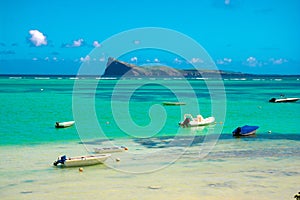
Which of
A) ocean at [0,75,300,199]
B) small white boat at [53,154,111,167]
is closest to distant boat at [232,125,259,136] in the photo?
ocean at [0,75,300,199]

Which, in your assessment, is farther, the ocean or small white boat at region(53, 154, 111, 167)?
small white boat at region(53, 154, 111, 167)

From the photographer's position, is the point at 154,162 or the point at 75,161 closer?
the point at 75,161

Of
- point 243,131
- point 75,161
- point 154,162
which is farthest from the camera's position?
point 243,131

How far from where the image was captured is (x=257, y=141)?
28641 mm

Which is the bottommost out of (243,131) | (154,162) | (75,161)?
(154,162)

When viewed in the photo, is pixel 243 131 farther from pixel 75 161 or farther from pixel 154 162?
pixel 75 161

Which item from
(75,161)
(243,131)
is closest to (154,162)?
(75,161)

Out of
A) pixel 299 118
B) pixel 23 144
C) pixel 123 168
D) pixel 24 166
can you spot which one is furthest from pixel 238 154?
pixel 299 118

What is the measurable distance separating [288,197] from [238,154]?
303 inches

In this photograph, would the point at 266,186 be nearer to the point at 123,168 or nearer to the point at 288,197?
the point at 288,197

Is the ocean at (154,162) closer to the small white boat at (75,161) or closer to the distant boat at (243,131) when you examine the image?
the small white boat at (75,161)

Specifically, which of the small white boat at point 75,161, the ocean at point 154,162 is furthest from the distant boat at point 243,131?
the small white boat at point 75,161

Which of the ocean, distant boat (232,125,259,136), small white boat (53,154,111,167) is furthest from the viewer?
distant boat (232,125,259,136)

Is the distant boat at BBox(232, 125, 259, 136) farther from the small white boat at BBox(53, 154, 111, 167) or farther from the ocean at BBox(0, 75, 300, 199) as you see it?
the small white boat at BBox(53, 154, 111, 167)
